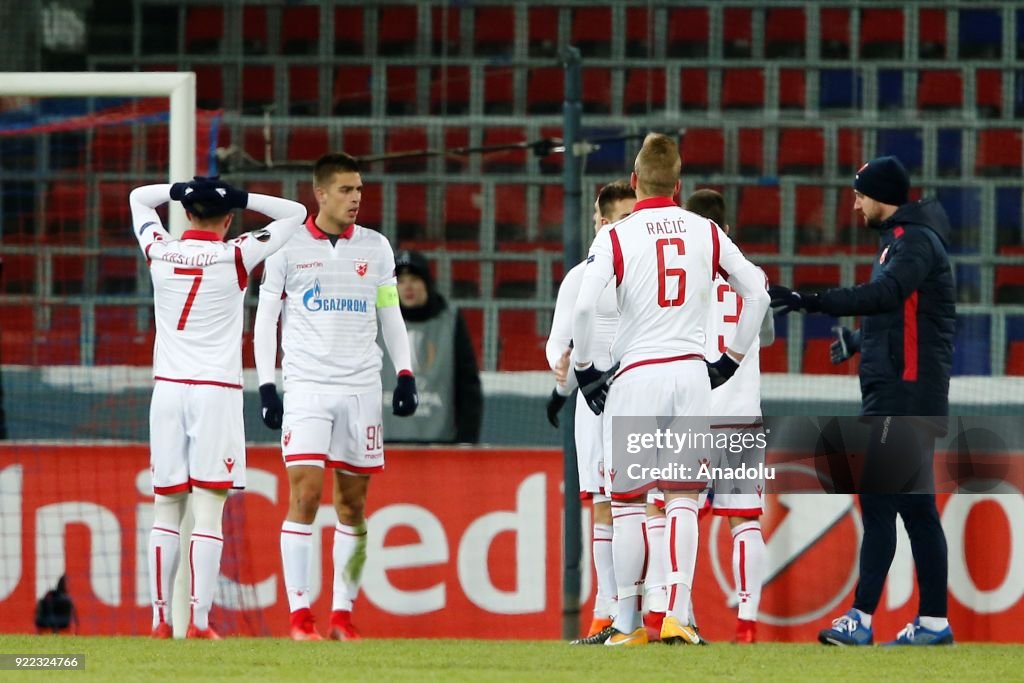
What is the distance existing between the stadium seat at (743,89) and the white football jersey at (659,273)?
782 centimetres

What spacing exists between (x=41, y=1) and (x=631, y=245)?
29.2 feet

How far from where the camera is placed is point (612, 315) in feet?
21.1

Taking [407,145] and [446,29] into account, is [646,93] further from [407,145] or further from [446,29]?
[407,145]

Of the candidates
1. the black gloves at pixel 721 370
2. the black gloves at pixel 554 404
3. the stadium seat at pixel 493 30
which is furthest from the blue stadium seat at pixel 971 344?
the black gloves at pixel 721 370

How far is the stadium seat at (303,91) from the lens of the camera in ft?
43.3

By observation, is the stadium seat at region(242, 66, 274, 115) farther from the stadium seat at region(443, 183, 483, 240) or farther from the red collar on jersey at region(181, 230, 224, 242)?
the red collar on jersey at region(181, 230, 224, 242)

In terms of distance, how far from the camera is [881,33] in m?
13.3

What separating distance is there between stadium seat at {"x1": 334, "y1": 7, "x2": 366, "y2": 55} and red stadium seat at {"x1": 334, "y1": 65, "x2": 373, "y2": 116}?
0.58 ft

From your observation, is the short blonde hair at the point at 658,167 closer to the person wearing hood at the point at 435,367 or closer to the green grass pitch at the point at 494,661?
the green grass pitch at the point at 494,661

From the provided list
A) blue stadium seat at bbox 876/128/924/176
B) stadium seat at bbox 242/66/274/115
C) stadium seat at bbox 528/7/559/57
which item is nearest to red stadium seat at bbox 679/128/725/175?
blue stadium seat at bbox 876/128/924/176

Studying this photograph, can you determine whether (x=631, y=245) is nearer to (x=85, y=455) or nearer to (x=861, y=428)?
(x=861, y=428)

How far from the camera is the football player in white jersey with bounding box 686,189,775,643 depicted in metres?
6.29

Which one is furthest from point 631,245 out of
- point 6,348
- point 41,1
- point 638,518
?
point 41,1

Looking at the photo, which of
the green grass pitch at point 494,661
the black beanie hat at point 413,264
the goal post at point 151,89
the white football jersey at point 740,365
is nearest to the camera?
the green grass pitch at point 494,661
